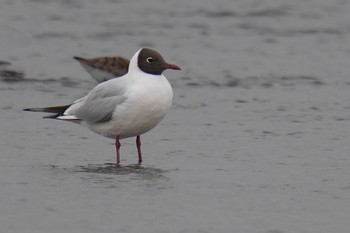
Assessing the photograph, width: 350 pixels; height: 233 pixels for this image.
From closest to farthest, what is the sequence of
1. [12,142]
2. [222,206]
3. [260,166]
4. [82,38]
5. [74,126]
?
[222,206], [260,166], [12,142], [74,126], [82,38]

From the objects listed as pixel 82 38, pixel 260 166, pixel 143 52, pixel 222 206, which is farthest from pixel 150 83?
pixel 82 38

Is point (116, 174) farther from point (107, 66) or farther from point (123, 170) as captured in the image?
point (107, 66)

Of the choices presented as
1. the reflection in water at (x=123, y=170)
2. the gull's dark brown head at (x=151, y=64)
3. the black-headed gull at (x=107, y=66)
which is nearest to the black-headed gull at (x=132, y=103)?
the gull's dark brown head at (x=151, y=64)

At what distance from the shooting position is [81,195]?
26.2 ft

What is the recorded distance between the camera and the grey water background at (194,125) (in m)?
7.62

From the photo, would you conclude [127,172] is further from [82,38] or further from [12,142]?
[82,38]

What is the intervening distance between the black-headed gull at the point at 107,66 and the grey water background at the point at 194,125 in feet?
0.97

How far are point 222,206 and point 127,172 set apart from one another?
52.5 inches

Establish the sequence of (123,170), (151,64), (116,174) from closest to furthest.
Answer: (116,174), (123,170), (151,64)

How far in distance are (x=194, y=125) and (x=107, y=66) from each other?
2.44 metres

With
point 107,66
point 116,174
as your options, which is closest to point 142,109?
point 116,174

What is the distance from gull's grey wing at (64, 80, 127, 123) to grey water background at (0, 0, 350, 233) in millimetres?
336

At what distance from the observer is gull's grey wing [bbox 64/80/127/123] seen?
31.2ft

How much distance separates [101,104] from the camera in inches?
380
